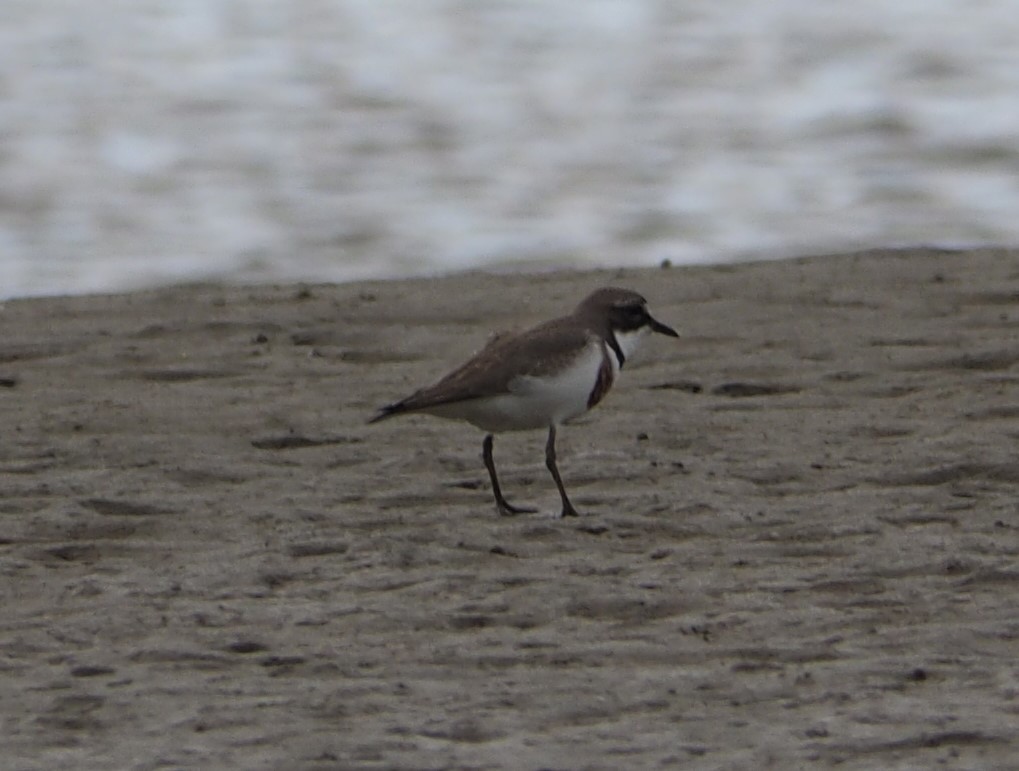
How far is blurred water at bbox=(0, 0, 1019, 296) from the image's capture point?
42.4 ft

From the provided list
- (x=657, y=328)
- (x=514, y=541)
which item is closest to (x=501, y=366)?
(x=514, y=541)

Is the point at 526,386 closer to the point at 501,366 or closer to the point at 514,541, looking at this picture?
the point at 501,366

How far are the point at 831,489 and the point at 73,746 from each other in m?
2.85

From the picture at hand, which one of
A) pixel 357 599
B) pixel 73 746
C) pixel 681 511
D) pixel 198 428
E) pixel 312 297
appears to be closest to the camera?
pixel 73 746

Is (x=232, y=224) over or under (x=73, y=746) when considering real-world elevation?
over

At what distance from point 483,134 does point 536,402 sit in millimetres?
9193

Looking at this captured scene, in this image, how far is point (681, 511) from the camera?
659 cm

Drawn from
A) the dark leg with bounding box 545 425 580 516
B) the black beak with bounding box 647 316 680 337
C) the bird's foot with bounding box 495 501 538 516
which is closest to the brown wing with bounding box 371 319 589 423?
the dark leg with bounding box 545 425 580 516

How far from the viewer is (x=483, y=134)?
15.6 m

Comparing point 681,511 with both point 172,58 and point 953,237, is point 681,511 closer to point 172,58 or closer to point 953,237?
point 953,237

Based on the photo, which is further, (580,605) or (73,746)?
(580,605)

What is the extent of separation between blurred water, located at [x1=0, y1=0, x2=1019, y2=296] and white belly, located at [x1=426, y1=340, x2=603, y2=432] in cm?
544

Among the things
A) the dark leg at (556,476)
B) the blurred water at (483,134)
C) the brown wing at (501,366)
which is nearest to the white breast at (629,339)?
the brown wing at (501,366)

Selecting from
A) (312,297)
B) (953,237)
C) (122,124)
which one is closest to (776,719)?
(312,297)
